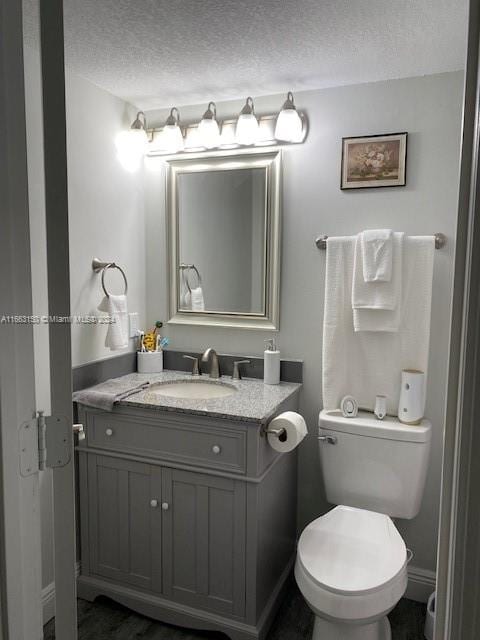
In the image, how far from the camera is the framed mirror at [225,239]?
2320 mm

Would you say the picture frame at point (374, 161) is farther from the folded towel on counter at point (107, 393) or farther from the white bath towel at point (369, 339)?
the folded towel on counter at point (107, 393)

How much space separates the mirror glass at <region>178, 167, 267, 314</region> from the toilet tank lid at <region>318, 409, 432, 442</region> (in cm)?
64

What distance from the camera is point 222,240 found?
95.9 inches

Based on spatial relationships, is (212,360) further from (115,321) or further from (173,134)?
(173,134)

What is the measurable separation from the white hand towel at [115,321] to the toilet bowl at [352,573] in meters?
1.15

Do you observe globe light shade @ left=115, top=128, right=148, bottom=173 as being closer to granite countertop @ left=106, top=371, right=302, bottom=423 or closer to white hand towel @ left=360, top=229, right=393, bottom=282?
granite countertop @ left=106, top=371, right=302, bottom=423

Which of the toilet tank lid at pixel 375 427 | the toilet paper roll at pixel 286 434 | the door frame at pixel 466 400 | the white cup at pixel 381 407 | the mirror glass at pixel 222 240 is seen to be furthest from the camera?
the mirror glass at pixel 222 240

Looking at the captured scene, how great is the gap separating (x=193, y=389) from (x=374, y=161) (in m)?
1.35

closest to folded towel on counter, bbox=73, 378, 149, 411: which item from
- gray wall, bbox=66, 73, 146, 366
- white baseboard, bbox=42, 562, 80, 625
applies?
gray wall, bbox=66, 73, 146, 366

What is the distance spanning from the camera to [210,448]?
187cm

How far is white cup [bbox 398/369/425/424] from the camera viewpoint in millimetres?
1980

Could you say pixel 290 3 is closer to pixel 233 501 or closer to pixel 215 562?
pixel 233 501

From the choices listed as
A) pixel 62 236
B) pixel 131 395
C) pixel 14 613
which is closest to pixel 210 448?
pixel 131 395

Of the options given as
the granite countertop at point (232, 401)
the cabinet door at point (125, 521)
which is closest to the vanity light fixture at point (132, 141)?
the granite countertop at point (232, 401)
